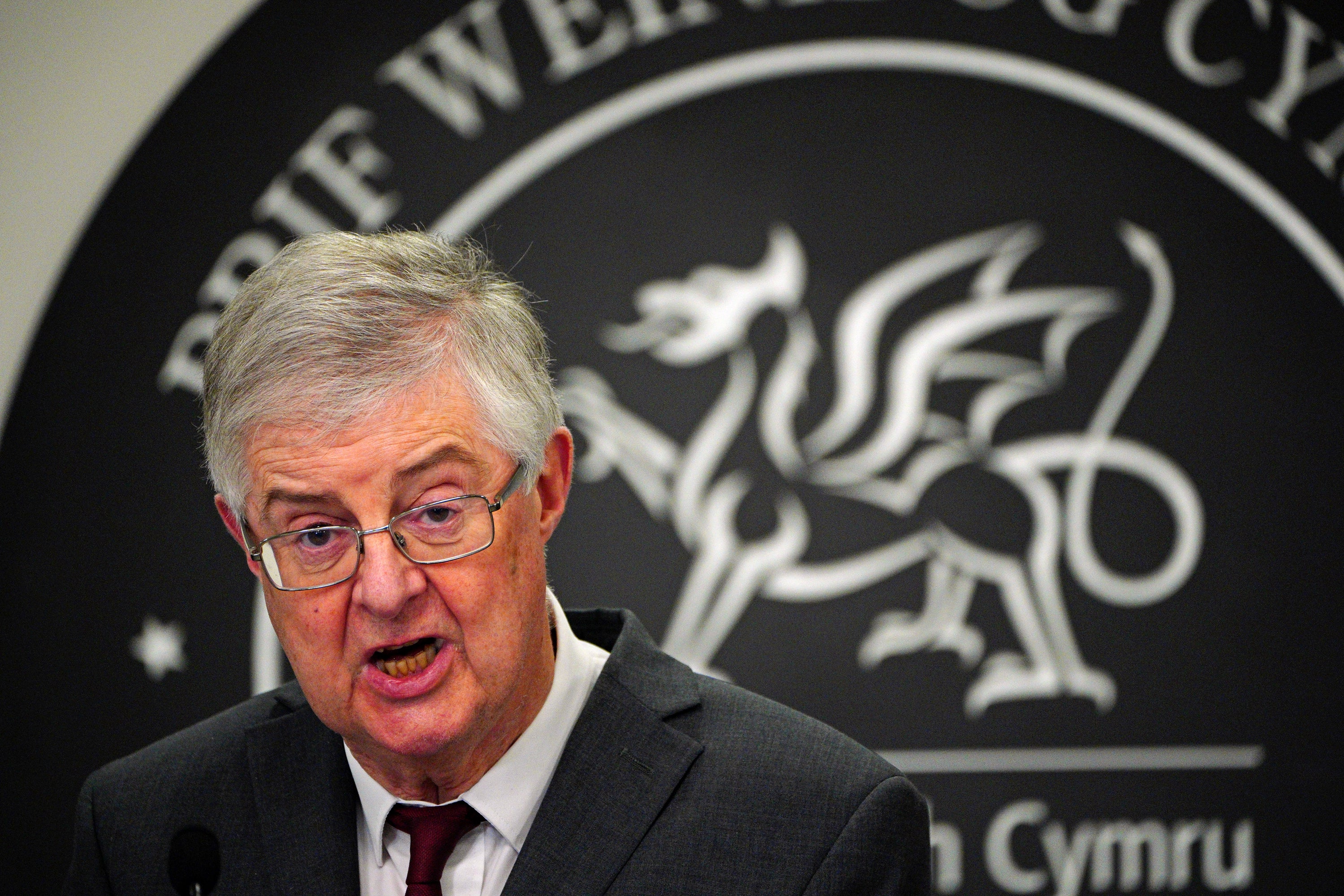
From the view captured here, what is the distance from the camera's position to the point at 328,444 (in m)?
1.50

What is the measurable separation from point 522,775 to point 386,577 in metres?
0.36

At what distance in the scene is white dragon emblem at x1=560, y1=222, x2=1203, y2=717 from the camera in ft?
10.2

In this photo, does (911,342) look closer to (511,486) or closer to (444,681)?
(511,486)

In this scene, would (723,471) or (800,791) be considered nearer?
(800,791)

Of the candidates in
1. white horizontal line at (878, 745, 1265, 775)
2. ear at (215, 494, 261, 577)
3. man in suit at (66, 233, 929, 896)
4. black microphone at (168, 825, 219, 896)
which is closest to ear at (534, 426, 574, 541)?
man in suit at (66, 233, 929, 896)

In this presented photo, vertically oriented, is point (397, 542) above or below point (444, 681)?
above

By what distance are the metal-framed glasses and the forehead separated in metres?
0.04

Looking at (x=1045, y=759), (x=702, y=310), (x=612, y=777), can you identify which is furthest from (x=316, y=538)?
(x=1045, y=759)

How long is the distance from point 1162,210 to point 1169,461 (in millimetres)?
584

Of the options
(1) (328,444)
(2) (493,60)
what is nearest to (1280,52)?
(2) (493,60)

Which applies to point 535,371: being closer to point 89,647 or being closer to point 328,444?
point 328,444

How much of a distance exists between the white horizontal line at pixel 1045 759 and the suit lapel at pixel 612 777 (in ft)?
4.72

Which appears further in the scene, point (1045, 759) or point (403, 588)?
point (1045, 759)

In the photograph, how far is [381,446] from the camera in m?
1.50
